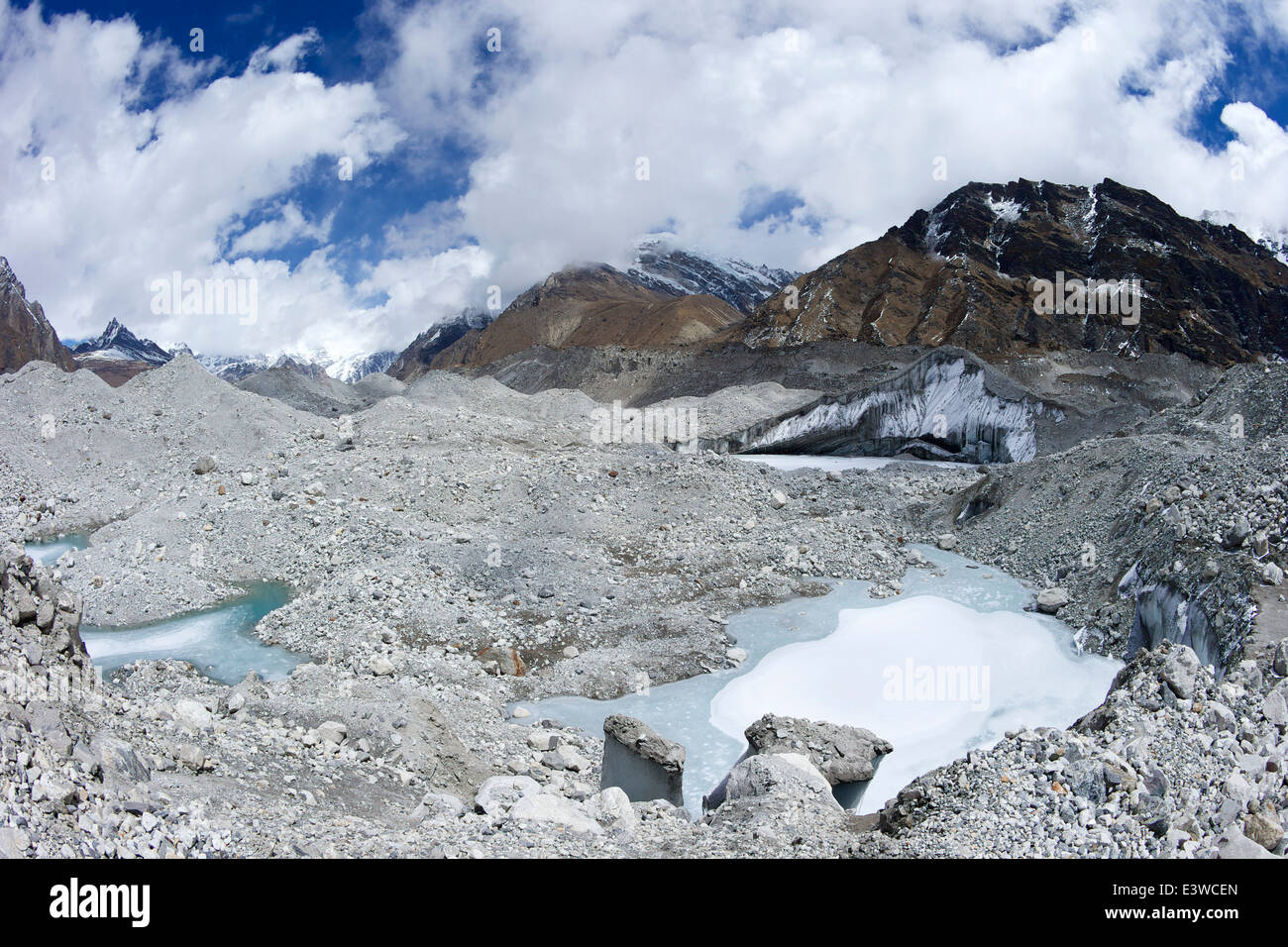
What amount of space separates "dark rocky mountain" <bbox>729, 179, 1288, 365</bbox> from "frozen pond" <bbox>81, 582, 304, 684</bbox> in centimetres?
4729

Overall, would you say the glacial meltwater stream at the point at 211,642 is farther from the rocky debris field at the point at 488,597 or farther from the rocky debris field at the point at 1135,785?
the rocky debris field at the point at 1135,785

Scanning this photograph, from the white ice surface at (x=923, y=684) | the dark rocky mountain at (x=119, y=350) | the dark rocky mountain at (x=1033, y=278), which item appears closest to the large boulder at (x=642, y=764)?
the white ice surface at (x=923, y=684)

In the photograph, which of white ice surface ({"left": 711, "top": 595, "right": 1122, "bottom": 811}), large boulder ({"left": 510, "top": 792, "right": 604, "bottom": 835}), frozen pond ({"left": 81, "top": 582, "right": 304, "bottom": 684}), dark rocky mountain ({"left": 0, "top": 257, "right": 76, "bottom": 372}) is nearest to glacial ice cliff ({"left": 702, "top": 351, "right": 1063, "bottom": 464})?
white ice surface ({"left": 711, "top": 595, "right": 1122, "bottom": 811})

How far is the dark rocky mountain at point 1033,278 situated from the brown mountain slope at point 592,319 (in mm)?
12090

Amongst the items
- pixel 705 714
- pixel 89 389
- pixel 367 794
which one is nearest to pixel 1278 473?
pixel 705 714

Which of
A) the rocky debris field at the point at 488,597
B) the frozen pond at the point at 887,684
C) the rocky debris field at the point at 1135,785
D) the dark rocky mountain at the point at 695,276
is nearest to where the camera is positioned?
the rocky debris field at the point at 1135,785

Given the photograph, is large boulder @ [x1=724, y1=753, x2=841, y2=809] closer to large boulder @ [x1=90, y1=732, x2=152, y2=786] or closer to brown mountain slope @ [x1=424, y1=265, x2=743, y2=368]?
large boulder @ [x1=90, y1=732, x2=152, y2=786]

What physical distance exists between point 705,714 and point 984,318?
169ft

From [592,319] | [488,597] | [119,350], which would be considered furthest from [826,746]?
[119,350]

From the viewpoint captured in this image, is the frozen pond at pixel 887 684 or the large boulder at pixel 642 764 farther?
the frozen pond at pixel 887 684

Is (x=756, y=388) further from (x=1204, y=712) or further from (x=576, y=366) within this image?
(x=1204, y=712)

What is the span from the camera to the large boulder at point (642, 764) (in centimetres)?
945

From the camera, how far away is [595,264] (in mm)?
117938

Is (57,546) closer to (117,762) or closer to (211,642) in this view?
(211,642)
